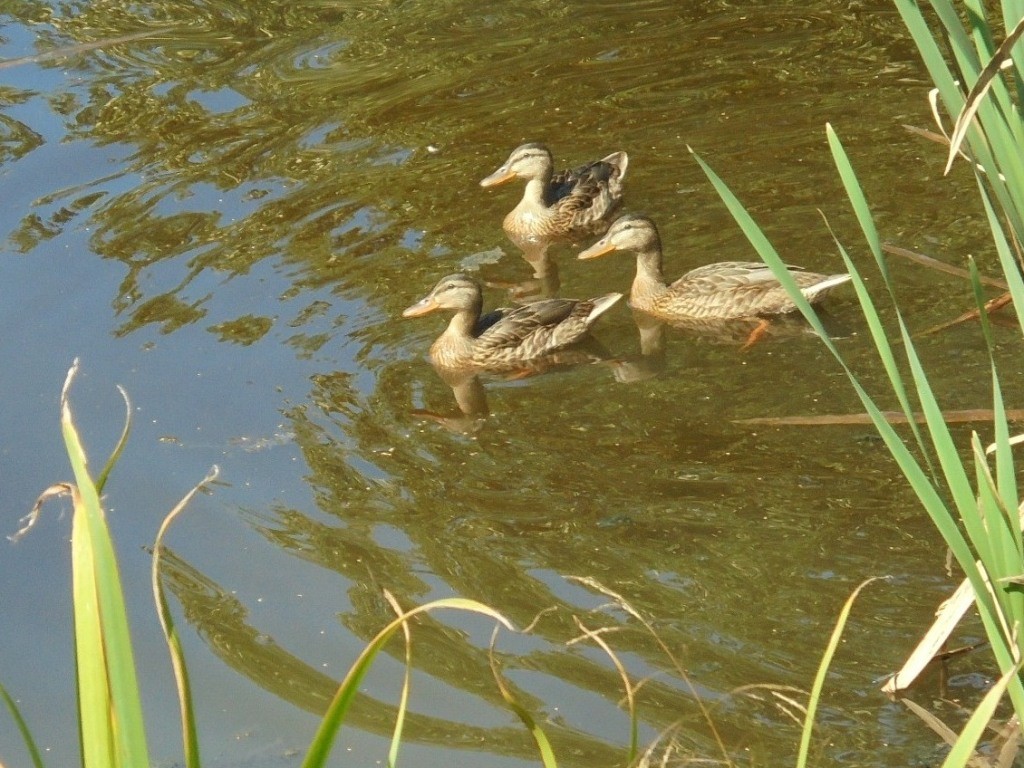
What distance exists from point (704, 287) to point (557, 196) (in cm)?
168

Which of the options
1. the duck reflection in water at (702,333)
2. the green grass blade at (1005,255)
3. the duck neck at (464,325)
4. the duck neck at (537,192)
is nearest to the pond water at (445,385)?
the duck reflection in water at (702,333)

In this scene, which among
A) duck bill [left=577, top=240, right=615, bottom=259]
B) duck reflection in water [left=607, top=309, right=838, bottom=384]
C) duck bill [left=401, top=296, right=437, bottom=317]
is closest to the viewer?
duck reflection in water [left=607, top=309, right=838, bottom=384]

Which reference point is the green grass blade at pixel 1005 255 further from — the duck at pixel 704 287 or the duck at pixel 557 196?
the duck at pixel 557 196

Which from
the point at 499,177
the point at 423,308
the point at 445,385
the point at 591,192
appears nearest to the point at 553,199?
the point at 591,192

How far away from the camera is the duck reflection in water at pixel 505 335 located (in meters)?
7.50

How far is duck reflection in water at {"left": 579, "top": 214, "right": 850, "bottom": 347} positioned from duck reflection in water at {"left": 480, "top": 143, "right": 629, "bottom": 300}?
3.10 feet

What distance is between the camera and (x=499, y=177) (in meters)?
9.34

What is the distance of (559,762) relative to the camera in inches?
171

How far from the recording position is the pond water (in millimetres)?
4797

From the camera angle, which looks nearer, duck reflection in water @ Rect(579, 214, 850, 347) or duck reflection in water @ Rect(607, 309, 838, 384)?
duck reflection in water @ Rect(607, 309, 838, 384)

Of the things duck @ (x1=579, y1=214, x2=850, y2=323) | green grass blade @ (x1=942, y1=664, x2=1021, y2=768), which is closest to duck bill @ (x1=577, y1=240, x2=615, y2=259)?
duck @ (x1=579, y1=214, x2=850, y2=323)

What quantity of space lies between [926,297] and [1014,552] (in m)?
4.59

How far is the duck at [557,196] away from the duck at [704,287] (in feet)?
2.95

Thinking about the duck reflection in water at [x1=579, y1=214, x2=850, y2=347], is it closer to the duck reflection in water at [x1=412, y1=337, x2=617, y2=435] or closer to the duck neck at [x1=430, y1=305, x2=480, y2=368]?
the duck reflection in water at [x1=412, y1=337, x2=617, y2=435]
